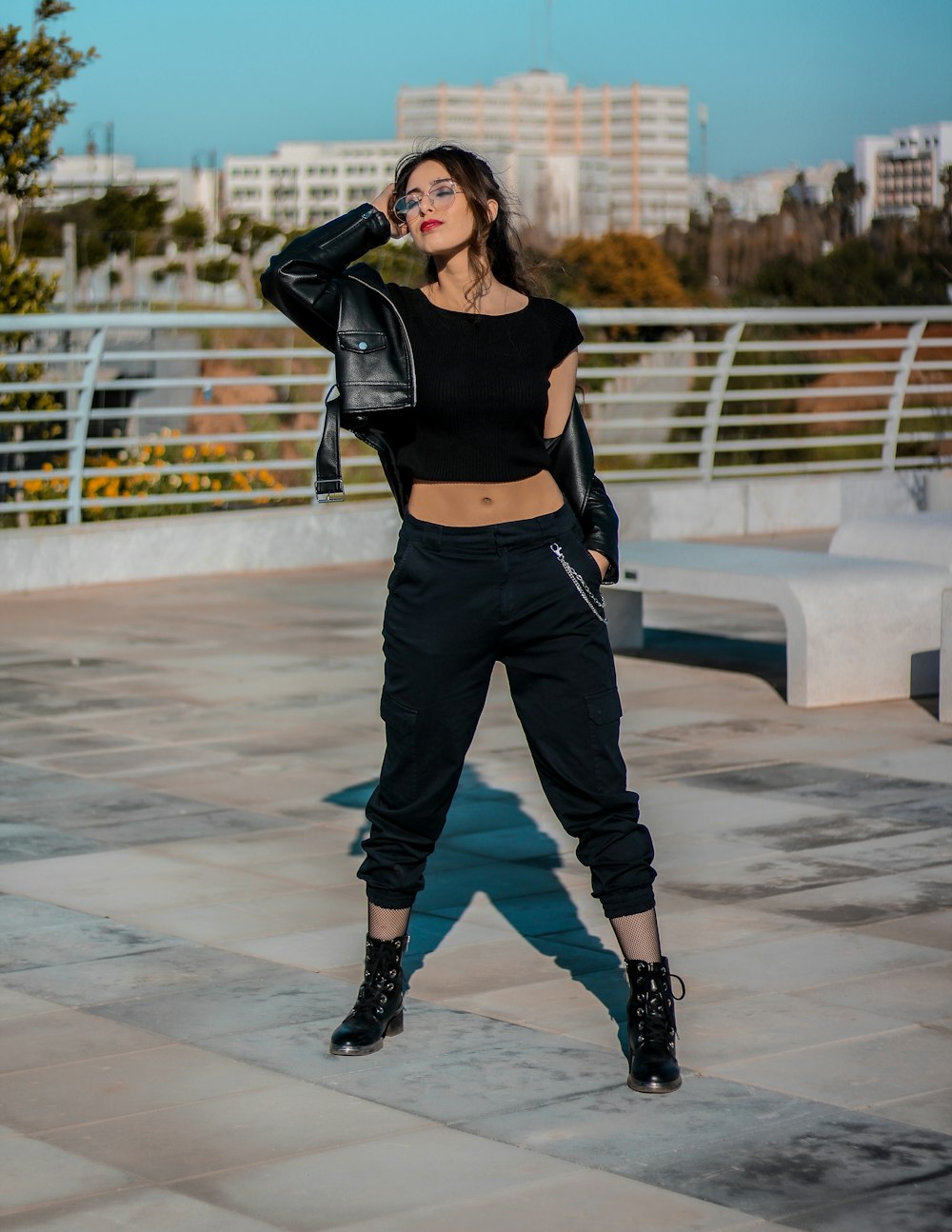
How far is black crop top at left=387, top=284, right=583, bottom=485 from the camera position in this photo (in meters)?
4.07

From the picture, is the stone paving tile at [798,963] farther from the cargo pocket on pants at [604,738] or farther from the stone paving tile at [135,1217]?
the stone paving tile at [135,1217]

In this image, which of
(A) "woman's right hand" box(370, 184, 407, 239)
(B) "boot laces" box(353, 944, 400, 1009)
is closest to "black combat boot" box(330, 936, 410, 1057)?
(B) "boot laces" box(353, 944, 400, 1009)

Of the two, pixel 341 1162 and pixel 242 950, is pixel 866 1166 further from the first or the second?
pixel 242 950

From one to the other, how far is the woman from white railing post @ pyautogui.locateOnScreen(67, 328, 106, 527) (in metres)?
8.48

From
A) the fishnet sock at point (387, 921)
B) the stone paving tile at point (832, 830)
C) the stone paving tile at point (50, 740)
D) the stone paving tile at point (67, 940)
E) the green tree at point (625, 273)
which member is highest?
the green tree at point (625, 273)

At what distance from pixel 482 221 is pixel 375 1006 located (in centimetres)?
165

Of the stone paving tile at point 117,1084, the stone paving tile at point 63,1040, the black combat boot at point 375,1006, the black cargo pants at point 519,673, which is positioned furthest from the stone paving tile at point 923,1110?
the stone paving tile at point 63,1040

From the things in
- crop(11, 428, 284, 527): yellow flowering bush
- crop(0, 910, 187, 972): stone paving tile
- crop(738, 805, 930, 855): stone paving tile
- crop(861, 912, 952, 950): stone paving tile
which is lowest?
crop(0, 910, 187, 972): stone paving tile

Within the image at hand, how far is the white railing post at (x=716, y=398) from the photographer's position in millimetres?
15305

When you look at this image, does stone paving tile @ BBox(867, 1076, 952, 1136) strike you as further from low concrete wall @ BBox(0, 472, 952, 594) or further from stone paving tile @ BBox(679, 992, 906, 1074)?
low concrete wall @ BBox(0, 472, 952, 594)

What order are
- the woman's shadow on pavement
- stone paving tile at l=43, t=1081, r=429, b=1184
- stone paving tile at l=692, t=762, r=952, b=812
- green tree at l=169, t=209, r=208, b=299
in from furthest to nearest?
green tree at l=169, t=209, r=208, b=299
stone paving tile at l=692, t=762, r=952, b=812
the woman's shadow on pavement
stone paving tile at l=43, t=1081, r=429, b=1184

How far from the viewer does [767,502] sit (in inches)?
605

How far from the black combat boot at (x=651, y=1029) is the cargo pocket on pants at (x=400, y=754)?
582 mm

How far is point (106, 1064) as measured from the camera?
4.20 m
